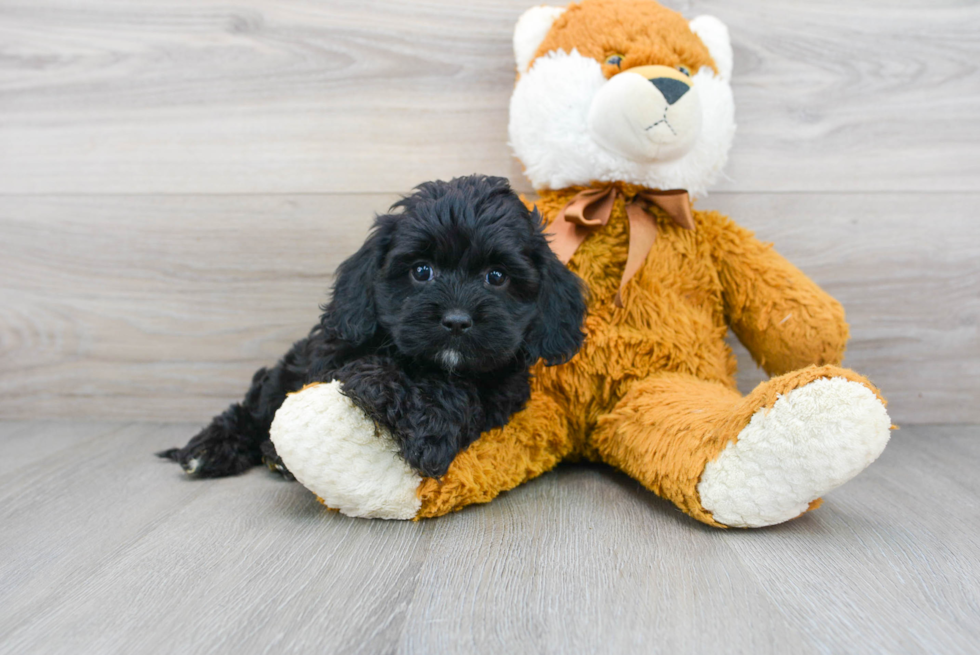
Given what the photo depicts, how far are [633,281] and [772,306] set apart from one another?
0.30 m

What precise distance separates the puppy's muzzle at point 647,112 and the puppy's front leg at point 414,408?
59cm

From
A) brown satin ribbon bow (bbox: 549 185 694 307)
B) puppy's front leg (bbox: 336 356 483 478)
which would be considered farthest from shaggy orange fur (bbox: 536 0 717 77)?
puppy's front leg (bbox: 336 356 483 478)

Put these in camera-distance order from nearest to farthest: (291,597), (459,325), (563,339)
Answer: (291,597) < (459,325) < (563,339)

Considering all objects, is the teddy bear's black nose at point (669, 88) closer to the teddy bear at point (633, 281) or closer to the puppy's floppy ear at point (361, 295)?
the teddy bear at point (633, 281)

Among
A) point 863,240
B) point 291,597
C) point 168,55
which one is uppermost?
point 168,55

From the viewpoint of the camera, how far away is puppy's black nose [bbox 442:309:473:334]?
974 millimetres

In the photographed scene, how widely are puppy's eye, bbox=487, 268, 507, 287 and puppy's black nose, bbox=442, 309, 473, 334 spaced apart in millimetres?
107

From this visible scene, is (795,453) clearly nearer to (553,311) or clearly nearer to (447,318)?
(553,311)

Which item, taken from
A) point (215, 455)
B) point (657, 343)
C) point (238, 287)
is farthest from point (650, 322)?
point (238, 287)

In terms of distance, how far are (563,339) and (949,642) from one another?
657 mm

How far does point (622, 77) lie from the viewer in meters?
1.21

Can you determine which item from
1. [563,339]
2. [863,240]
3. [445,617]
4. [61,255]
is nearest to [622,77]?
[563,339]

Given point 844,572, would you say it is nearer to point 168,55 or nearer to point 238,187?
point 238,187

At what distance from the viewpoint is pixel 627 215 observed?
1.34 meters
